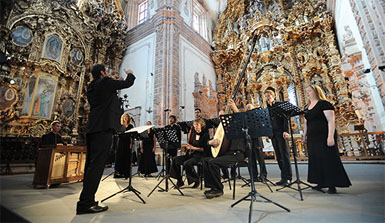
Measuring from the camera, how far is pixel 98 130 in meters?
2.13

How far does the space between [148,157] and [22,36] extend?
930cm

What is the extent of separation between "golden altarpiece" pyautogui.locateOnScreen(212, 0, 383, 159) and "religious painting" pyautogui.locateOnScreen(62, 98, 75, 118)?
31.9 feet

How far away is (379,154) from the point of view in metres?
6.75

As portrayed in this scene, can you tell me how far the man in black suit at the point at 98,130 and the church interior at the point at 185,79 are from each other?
272 mm

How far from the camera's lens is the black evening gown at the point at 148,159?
17.1ft

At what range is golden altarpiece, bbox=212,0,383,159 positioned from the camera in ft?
35.8

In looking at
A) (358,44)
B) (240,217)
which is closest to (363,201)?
(240,217)

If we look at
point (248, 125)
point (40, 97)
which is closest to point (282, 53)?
point (248, 125)

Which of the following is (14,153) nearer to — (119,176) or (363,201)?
(119,176)

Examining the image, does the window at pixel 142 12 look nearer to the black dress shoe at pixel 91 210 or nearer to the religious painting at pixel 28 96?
the religious painting at pixel 28 96

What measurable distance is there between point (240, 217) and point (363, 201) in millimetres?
1507

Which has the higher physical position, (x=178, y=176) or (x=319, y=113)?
(x=319, y=113)

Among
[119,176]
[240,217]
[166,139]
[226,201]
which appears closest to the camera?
[240,217]

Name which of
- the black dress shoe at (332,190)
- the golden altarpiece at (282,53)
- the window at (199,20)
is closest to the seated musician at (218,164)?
the black dress shoe at (332,190)
